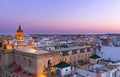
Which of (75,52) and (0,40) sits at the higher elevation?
(0,40)

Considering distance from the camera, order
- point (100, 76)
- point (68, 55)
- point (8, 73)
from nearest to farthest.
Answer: point (100, 76) → point (8, 73) → point (68, 55)

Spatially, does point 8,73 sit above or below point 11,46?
below

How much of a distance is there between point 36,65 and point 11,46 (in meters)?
A: 11.1

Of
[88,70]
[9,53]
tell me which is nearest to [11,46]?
[9,53]

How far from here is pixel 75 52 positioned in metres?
46.6

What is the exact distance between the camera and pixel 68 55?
145 feet

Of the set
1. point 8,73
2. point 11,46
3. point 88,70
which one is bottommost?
point 8,73

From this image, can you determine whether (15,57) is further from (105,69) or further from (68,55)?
(105,69)

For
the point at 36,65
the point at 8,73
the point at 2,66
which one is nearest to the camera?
the point at 36,65

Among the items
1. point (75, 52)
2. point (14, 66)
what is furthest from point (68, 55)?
point (14, 66)

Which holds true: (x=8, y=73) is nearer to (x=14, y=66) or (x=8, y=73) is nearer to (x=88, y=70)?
(x=14, y=66)

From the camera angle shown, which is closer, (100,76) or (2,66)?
(100,76)

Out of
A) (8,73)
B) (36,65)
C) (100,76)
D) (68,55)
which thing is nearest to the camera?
(100,76)

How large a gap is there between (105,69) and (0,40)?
979 inches
